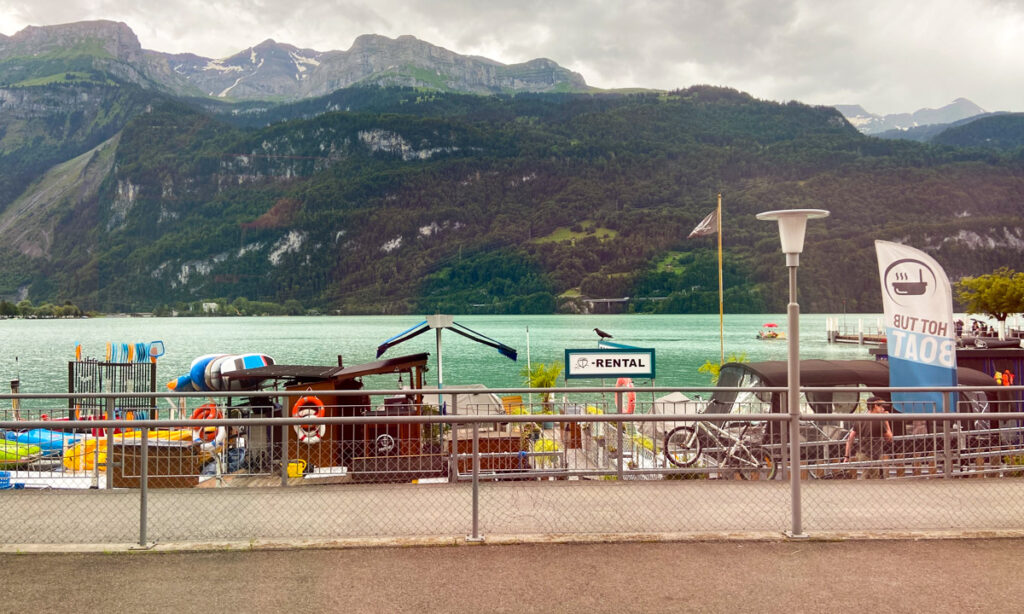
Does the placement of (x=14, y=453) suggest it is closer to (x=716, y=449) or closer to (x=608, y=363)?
(x=608, y=363)

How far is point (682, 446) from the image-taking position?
1041 cm

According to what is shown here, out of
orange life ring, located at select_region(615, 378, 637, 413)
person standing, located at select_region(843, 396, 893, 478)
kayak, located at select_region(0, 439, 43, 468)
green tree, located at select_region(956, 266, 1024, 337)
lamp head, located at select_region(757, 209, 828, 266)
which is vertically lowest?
kayak, located at select_region(0, 439, 43, 468)

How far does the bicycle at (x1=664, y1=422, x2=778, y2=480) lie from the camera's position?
9812 millimetres

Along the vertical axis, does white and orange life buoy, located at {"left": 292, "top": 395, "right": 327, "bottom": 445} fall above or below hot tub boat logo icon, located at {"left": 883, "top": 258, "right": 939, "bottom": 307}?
below

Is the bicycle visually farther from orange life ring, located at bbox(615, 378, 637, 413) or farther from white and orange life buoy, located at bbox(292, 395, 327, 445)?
white and orange life buoy, located at bbox(292, 395, 327, 445)

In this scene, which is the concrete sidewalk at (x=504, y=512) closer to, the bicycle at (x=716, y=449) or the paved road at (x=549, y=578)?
the paved road at (x=549, y=578)

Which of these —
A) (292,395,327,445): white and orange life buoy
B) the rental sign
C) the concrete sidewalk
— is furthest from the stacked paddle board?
the concrete sidewalk

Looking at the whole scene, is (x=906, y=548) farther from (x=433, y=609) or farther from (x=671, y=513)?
(x=433, y=609)

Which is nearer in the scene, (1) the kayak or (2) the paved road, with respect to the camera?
(2) the paved road

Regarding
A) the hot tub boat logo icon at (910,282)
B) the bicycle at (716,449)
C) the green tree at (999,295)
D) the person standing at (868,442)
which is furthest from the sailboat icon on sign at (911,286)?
the green tree at (999,295)

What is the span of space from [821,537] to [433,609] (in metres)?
3.34

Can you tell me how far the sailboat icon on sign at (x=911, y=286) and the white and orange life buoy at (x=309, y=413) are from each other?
8118 mm

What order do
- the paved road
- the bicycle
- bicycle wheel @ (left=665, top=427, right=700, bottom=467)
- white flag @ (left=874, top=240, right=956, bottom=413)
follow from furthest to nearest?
white flag @ (left=874, top=240, right=956, bottom=413) → bicycle wheel @ (left=665, top=427, right=700, bottom=467) → the bicycle → the paved road

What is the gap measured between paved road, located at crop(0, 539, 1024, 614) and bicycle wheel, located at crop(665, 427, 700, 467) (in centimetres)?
380
